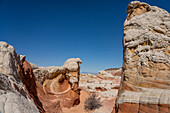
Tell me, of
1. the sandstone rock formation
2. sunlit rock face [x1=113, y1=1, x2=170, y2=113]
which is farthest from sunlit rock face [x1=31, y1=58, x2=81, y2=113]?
sunlit rock face [x1=113, y1=1, x2=170, y2=113]

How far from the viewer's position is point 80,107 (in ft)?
35.6

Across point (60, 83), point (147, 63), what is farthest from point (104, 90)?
point (147, 63)

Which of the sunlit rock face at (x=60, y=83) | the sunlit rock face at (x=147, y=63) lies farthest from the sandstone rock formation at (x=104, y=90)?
the sunlit rock face at (x=147, y=63)

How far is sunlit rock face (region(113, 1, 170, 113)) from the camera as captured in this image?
324cm

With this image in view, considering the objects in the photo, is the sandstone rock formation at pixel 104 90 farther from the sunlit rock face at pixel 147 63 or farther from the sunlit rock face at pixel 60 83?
the sunlit rock face at pixel 147 63

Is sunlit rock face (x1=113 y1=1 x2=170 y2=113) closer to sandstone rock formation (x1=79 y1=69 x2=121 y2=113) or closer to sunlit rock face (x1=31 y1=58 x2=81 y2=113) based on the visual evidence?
sandstone rock formation (x1=79 y1=69 x2=121 y2=113)

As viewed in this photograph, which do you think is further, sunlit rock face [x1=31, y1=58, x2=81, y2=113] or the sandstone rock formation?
the sandstone rock formation

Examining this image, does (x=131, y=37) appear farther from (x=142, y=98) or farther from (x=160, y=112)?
(x=160, y=112)

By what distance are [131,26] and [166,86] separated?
3.24 m

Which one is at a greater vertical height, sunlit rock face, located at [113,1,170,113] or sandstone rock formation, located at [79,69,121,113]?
sunlit rock face, located at [113,1,170,113]

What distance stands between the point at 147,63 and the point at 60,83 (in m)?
9.54

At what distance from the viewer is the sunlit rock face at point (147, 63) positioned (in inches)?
128

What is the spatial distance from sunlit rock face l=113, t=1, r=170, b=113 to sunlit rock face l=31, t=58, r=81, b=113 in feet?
22.1

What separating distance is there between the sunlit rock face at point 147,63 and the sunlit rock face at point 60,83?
672 centimetres
